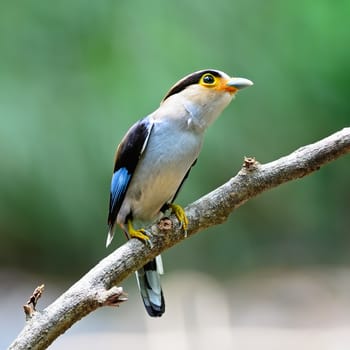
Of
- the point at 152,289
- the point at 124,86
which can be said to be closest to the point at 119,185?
the point at 152,289

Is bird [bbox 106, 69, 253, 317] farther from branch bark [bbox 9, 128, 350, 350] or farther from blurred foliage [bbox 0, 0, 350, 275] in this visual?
blurred foliage [bbox 0, 0, 350, 275]

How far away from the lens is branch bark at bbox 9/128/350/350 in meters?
1.27

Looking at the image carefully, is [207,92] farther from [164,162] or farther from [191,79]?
[164,162]

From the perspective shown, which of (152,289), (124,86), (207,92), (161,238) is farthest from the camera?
(124,86)

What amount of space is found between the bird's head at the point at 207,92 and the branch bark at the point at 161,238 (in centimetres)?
23

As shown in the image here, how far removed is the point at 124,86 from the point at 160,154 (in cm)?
136

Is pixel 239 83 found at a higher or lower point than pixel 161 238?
higher

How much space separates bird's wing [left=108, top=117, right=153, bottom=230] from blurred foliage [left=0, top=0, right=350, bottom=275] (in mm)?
1132

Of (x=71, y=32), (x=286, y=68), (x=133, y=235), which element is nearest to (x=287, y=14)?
(x=286, y=68)

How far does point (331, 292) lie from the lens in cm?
347

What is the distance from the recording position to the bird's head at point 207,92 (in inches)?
63.1

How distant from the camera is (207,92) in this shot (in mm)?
1621

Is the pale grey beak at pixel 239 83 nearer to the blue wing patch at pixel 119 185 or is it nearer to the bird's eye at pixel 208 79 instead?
the bird's eye at pixel 208 79

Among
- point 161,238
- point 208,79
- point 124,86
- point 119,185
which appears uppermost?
point 124,86
